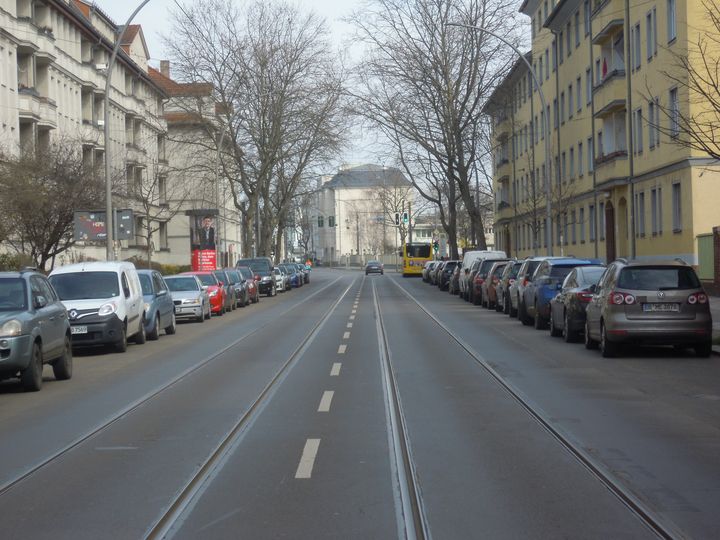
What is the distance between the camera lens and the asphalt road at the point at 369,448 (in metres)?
6.80

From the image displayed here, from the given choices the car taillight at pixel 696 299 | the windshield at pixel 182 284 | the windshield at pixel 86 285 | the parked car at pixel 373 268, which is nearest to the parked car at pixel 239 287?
the windshield at pixel 182 284

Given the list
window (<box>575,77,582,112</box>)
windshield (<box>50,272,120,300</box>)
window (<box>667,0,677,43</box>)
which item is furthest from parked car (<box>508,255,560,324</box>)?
window (<box>575,77,582,112</box>)

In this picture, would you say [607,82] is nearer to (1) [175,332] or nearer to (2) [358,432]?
(1) [175,332]

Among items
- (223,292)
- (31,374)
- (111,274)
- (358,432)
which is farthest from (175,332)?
(358,432)

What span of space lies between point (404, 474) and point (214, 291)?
28880mm

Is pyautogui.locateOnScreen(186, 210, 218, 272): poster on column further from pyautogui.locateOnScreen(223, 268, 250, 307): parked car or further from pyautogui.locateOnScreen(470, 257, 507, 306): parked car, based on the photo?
pyautogui.locateOnScreen(470, 257, 507, 306): parked car

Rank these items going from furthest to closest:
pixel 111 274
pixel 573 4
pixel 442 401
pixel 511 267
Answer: pixel 573 4 < pixel 511 267 < pixel 111 274 < pixel 442 401

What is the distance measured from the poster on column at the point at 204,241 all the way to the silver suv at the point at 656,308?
3674cm

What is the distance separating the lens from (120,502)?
7.38 m

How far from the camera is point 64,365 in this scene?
16359mm

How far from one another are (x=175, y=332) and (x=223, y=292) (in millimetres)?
9955

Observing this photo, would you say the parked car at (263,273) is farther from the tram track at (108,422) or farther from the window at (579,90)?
the tram track at (108,422)

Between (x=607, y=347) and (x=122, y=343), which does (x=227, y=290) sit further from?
(x=607, y=347)

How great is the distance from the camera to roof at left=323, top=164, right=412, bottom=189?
65312 mm
